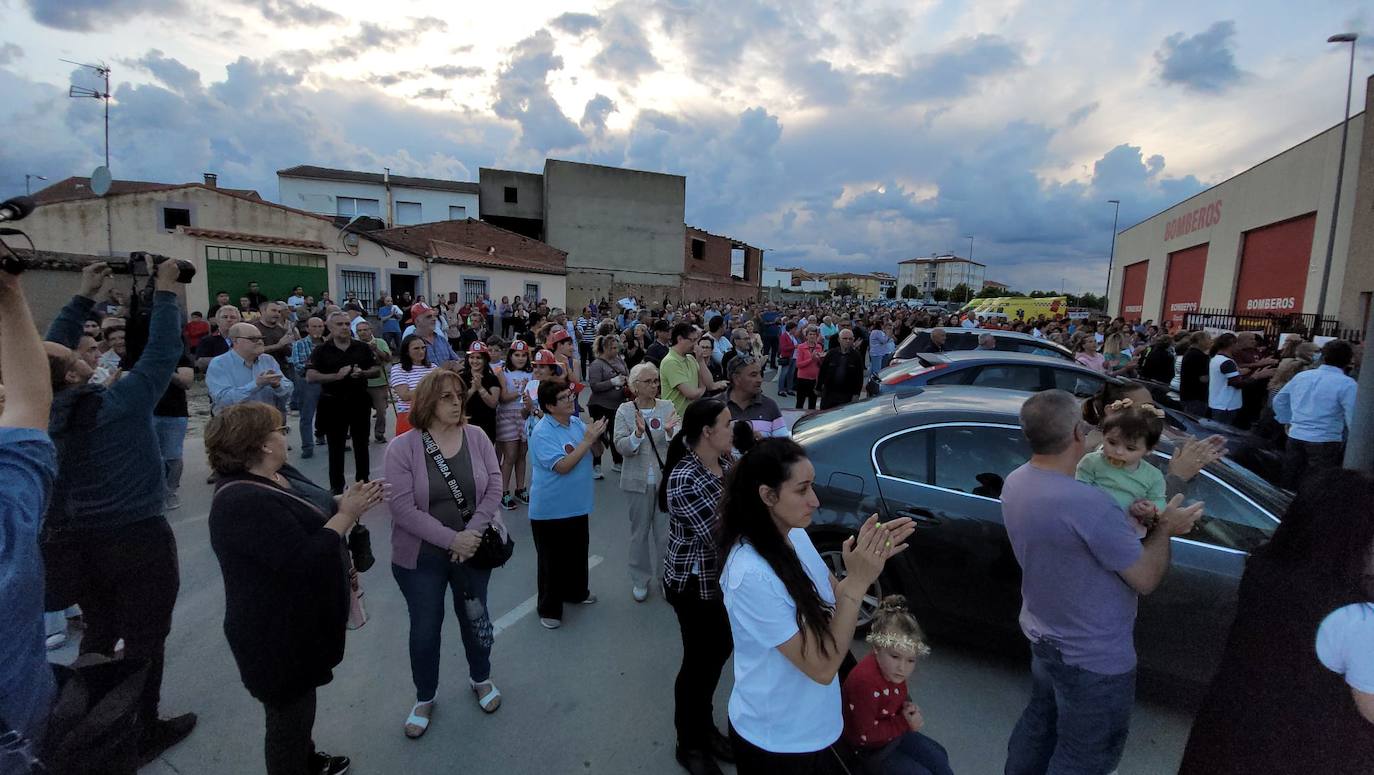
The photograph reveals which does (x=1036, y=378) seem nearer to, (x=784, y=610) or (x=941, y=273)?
(x=784, y=610)

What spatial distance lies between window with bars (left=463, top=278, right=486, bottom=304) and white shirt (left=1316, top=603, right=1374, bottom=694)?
25850 millimetres

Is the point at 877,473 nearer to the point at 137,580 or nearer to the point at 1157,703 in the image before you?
the point at 1157,703

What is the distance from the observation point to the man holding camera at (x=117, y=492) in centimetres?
→ 262

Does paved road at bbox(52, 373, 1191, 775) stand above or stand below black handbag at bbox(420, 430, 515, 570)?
below

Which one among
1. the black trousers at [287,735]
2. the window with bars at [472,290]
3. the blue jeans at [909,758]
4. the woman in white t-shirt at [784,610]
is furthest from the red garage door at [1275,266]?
the window with bars at [472,290]

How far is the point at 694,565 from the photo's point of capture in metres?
2.72

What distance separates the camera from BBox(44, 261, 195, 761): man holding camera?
2.62m

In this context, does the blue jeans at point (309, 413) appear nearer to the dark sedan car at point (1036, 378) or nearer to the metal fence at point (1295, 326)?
the dark sedan car at point (1036, 378)

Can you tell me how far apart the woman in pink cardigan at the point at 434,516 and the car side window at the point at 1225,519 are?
11.7ft

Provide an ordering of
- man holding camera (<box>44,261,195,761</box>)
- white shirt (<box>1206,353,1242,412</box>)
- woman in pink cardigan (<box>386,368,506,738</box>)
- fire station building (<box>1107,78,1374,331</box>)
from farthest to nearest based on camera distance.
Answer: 1. fire station building (<box>1107,78,1374,331</box>)
2. white shirt (<box>1206,353,1242,412</box>)
3. woman in pink cardigan (<box>386,368,506,738</box>)
4. man holding camera (<box>44,261,195,761</box>)

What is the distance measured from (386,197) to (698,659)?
43.6 metres

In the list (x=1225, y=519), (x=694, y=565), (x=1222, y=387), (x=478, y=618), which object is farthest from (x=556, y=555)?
(x=1222, y=387)

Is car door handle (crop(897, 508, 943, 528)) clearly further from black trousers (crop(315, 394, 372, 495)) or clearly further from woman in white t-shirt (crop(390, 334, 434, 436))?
black trousers (crop(315, 394, 372, 495))

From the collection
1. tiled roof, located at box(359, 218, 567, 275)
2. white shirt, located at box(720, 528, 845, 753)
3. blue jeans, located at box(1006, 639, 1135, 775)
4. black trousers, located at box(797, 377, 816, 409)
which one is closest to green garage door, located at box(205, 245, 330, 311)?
tiled roof, located at box(359, 218, 567, 275)
